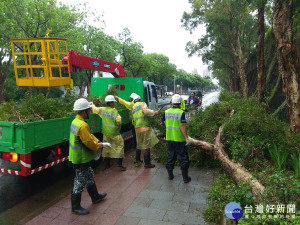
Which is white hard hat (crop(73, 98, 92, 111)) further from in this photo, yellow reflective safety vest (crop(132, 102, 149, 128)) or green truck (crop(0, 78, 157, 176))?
yellow reflective safety vest (crop(132, 102, 149, 128))

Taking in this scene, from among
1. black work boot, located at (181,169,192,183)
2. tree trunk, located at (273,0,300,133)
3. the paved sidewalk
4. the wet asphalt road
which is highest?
tree trunk, located at (273,0,300,133)

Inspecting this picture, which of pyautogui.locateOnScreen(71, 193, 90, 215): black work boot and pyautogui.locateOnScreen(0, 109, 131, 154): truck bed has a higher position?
pyautogui.locateOnScreen(0, 109, 131, 154): truck bed

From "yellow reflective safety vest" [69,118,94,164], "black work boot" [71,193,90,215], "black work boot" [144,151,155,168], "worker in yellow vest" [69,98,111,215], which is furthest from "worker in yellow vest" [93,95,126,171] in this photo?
"black work boot" [71,193,90,215]

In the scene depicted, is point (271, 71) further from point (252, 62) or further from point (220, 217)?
point (220, 217)

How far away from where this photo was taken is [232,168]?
4402 mm

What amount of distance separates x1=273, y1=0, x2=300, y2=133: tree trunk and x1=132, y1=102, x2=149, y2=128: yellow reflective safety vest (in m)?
3.28

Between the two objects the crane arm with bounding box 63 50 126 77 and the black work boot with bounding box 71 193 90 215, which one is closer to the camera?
the black work boot with bounding box 71 193 90 215

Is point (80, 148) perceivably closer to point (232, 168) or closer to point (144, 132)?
point (144, 132)

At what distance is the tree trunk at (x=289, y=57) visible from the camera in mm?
5344

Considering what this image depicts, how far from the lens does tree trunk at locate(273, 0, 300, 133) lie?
5344mm

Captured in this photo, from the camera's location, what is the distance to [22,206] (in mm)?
4320

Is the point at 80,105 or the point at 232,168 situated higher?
the point at 80,105

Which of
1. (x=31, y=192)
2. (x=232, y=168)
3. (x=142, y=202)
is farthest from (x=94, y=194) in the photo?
(x=232, y=168)

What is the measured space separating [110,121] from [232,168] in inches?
109
